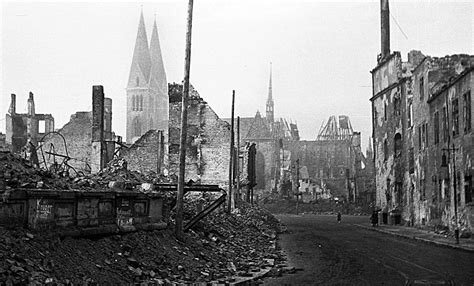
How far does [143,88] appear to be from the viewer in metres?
111

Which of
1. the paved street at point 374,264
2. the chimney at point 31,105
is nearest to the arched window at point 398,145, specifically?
the paved street at point 374,264

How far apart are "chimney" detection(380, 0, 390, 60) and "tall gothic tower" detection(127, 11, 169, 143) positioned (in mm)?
60745

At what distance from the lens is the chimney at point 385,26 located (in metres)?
51.5

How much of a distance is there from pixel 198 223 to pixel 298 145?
9586cm

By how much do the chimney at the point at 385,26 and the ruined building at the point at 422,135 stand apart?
88mm

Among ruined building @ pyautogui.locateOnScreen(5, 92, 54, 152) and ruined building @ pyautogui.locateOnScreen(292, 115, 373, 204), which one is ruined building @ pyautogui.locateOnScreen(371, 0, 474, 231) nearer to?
ruined building @ pyautogui.locateOnScreen(5, 92, 54, 152)

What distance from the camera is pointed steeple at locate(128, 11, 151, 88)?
109812 millimetres

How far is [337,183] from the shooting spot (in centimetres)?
9856

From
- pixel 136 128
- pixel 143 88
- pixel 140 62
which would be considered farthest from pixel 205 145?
pixel 140 62

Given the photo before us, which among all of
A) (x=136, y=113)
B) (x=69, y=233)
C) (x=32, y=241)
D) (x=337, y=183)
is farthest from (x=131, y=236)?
(x=136, y=113)

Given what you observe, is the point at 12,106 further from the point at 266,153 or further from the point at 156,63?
the point at 156,63

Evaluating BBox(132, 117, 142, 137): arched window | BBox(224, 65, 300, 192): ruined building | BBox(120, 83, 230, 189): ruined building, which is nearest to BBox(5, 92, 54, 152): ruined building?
BBox(120, 83, 230, 189): ruined building

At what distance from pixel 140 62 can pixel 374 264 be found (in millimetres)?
98239

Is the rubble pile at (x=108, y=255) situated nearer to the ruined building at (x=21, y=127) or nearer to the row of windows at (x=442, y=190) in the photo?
the row of windows at (x=442, y=190)
